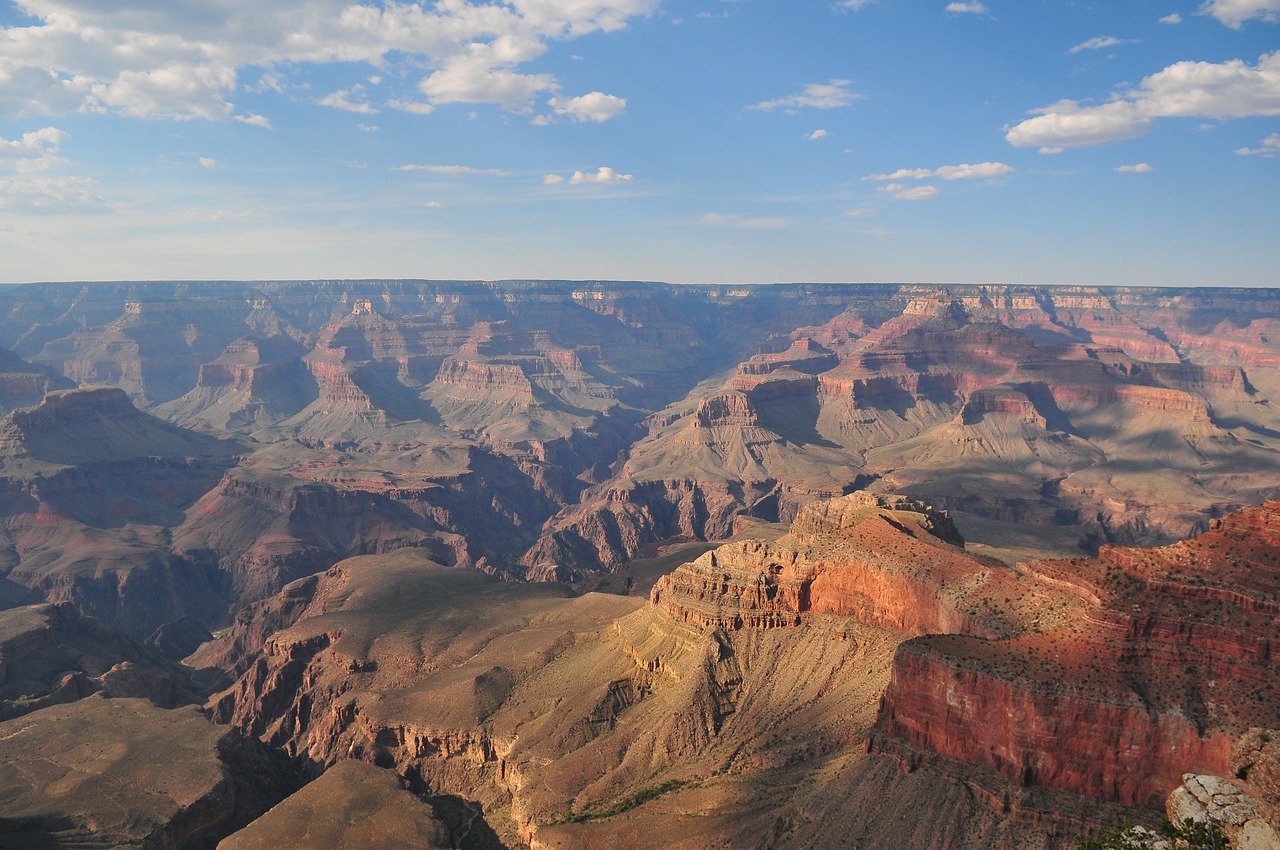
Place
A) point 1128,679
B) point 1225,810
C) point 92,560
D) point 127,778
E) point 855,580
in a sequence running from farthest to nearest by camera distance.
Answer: point 92,560, point 855,580, point 127,778, point 1128,679, point 1225,810

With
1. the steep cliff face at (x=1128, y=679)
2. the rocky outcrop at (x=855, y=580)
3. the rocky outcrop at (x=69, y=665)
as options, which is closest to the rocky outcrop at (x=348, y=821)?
the rocky outcrop at (x=855, y=580)

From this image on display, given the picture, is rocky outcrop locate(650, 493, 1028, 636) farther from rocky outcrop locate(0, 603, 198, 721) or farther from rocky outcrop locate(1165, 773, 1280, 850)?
rocky outcrop locate(0, 603, 198, 721)

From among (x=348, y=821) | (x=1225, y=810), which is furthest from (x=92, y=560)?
(x=1225, y=810)

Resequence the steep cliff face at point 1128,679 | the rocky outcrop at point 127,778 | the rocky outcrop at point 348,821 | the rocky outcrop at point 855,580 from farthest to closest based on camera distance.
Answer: the rocky outcrop at point 127,778, the rocky outcrop at point 855,580, the rocky outcrop at point 348,821, the steep cliff face at point 1128,679

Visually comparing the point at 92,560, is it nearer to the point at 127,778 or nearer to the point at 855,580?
the point at 127,778

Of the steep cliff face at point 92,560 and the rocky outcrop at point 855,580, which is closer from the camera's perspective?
the rocky outcrop at point 855,580

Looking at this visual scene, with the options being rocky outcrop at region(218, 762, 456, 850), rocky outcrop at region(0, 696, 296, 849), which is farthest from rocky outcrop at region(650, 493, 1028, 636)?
rocky outcrop at region(0, 696, 296, 849)

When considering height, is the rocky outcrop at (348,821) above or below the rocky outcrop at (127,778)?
above

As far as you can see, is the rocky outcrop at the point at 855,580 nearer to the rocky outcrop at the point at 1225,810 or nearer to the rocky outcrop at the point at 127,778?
the rocky outcrop at the point at 1225,810

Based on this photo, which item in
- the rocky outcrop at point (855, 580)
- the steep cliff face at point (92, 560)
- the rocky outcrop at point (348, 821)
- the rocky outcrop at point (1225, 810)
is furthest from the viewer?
the steep cliff face at point (92, 560)

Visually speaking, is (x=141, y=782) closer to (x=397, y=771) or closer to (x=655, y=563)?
(x=397, y=771)

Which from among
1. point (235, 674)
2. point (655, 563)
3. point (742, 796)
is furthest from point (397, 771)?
point (655, 563)
